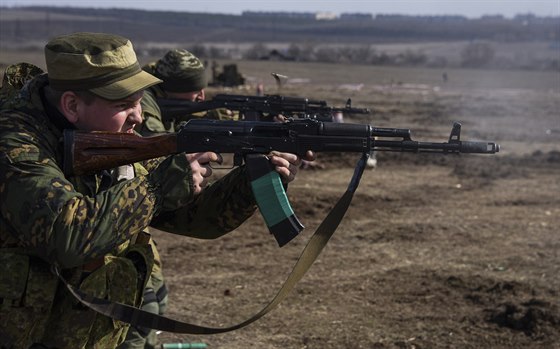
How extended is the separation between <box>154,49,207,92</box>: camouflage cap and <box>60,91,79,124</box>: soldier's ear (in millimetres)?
3318

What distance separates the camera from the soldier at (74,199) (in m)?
2.92

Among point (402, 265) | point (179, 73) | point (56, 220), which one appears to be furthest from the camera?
point (402, 265)

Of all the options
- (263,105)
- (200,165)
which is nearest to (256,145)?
(200,165)

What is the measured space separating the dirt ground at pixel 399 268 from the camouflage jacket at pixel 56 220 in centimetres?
278

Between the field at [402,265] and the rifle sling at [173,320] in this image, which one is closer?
the rifle sling at [173,320]

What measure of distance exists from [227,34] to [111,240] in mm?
115870

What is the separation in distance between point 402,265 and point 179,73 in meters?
2.94

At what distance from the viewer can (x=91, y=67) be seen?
3.05m

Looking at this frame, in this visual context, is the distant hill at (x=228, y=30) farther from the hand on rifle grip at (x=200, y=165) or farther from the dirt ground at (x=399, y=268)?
the hand on rifle grip at (x=200, y=165)

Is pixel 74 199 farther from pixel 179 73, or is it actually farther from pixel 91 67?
pixel 179 73

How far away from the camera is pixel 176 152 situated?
Answer: 3.28 meters

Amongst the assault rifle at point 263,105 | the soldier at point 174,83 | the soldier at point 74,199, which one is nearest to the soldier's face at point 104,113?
the soldier at point 74,199

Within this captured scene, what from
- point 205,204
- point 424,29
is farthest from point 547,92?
point 424,29

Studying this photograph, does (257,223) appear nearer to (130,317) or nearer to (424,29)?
(130,317)
